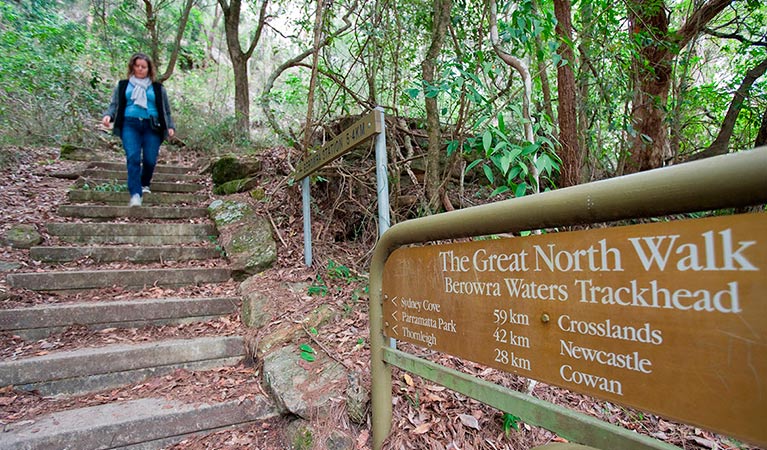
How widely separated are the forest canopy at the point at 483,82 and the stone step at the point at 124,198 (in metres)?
1.43

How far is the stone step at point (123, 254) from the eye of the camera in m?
3.41

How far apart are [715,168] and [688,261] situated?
18 centimetres

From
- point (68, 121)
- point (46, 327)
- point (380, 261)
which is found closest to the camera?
point (380, 261)

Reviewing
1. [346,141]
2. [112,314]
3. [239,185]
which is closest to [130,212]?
[239,185]

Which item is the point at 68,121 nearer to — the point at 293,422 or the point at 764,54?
the point at 293,422

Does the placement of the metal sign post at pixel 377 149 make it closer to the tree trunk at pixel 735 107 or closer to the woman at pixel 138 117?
the woman at pixel 138 117

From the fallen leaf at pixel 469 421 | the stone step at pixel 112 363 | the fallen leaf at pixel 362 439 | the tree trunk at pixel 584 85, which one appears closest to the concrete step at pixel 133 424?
the stone step at pixel 112 363

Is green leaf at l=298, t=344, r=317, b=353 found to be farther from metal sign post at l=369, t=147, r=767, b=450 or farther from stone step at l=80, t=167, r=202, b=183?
stone step at l=80, t=167, r=202, b=183

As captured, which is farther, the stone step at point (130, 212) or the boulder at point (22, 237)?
the stone step at point (130, 212)

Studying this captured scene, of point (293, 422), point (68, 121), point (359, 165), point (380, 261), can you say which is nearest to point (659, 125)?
point (359, 165)

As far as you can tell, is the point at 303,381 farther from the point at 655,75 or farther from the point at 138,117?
the point at 655,75

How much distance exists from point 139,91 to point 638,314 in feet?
16.5

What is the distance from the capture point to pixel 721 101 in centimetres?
500

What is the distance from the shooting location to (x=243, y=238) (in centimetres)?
389
